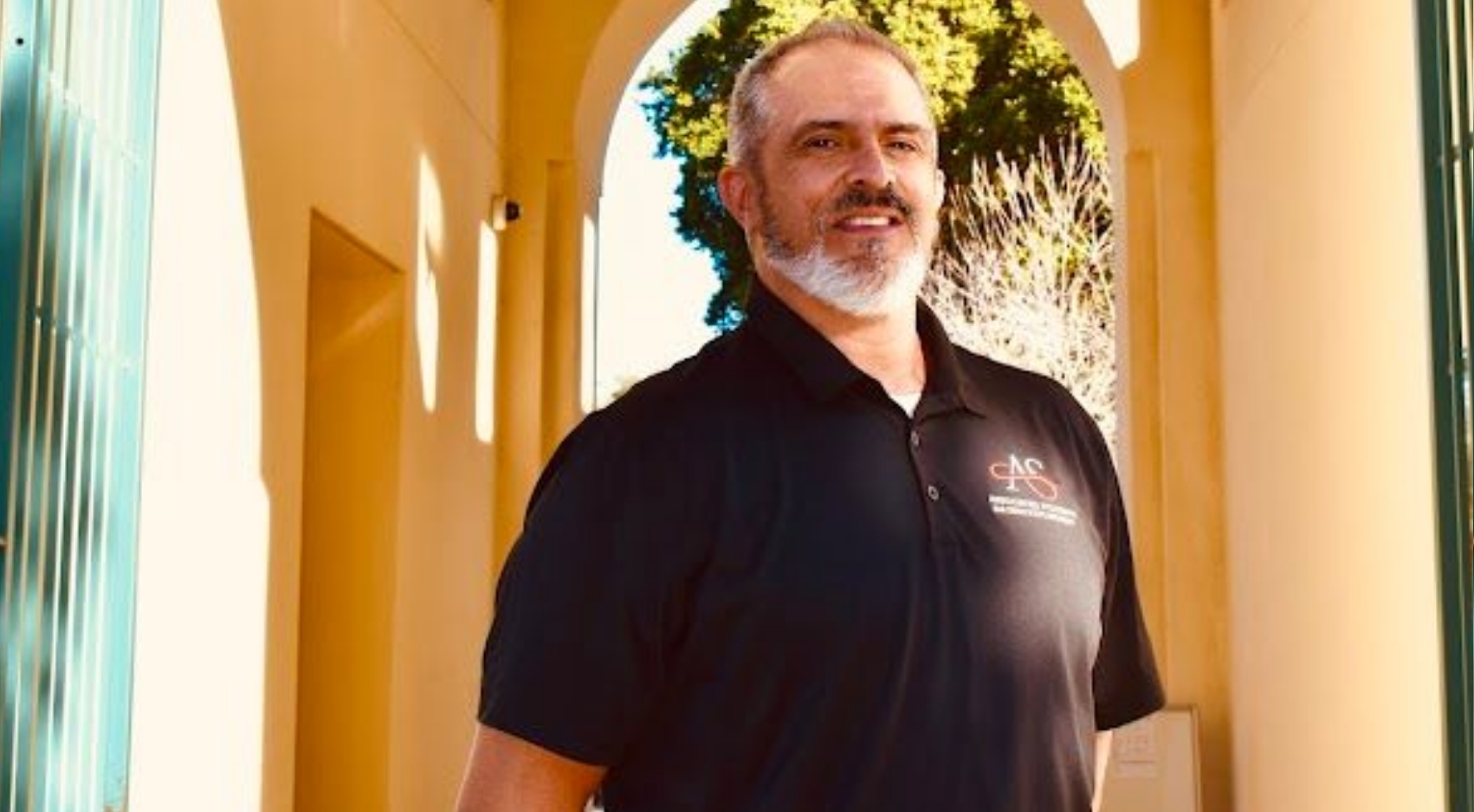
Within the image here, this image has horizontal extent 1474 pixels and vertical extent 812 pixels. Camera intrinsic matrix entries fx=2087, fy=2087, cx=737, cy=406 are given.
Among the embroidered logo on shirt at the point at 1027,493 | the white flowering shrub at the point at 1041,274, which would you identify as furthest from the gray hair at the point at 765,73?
the white flowering shrub at the point at 1041,274

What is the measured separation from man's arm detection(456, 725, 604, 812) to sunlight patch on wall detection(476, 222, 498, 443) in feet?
19.0

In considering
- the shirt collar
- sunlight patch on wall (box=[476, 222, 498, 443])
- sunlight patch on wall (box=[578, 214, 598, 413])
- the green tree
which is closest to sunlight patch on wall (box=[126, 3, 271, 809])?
the shirt collar

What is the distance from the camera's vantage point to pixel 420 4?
6.77m

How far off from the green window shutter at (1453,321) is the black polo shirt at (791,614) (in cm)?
174

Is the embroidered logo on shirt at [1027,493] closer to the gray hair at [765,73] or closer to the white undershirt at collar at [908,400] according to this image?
the white undershirt at collar at [908,400]

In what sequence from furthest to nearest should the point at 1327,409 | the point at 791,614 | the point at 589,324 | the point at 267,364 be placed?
1. the point at 589,324
2. the point at 1327,409
3. the point at 267,364
4. the point at 791,614

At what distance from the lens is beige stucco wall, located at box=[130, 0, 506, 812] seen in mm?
4402

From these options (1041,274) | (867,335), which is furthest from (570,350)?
(1041,274)

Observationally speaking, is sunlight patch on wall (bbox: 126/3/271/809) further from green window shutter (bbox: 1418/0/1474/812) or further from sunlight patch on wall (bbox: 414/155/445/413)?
green window shutter (bbox: 1418/0/1474/812)

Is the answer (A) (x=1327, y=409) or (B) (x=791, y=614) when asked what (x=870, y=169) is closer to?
(B) (x=791, y=614)

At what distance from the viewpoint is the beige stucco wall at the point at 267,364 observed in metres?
4.40

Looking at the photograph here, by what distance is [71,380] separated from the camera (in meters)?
3.58

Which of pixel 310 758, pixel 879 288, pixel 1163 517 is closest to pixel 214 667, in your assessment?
pixel 310 758

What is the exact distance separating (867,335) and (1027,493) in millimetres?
234
